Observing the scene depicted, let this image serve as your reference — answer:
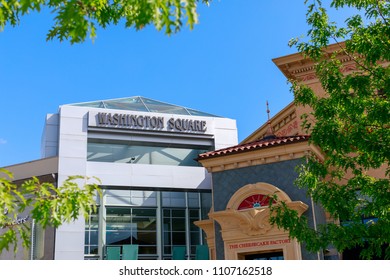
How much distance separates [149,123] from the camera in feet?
94.8

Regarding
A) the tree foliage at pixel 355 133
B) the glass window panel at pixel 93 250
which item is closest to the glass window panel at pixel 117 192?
the glass window panel at pixel 93 250

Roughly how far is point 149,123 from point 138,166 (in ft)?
8.50

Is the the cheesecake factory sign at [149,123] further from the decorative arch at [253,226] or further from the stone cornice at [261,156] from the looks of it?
the decorative arch at [253,226]

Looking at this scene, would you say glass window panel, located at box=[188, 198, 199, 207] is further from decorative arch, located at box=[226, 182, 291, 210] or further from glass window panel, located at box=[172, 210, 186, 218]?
decorative arch, located at box=[226, 182, 291, 210]

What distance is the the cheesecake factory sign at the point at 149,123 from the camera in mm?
28053

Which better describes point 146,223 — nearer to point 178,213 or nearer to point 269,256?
point 178,213

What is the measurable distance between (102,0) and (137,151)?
2331 centimetres

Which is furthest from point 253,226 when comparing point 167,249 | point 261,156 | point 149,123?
point 149,123

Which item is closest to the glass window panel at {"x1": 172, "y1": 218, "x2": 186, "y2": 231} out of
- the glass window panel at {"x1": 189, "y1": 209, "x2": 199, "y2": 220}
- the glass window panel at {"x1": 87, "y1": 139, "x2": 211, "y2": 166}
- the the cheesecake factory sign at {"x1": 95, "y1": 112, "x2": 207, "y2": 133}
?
the glass window panel at {"x1": 189, "y1": 209, "x2": 199, "y2": 220}

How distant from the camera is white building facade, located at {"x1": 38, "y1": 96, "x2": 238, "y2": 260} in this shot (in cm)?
2728

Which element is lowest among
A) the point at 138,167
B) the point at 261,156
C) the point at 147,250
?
the point at 147,250

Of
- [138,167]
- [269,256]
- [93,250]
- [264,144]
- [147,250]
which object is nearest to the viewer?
[269,256]

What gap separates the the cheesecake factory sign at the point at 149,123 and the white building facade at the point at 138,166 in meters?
0.02
